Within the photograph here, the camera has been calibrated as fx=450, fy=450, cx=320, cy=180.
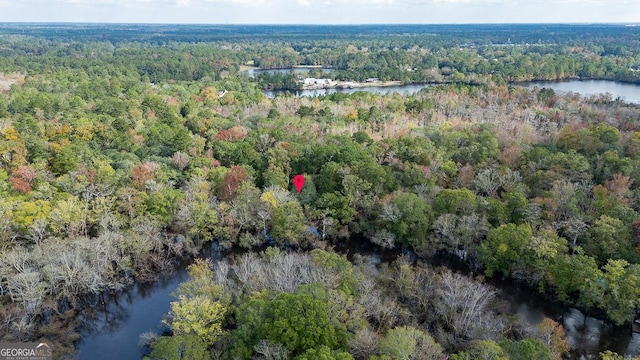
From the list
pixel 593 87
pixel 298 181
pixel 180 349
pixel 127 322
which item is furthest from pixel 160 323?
pixel 593 87

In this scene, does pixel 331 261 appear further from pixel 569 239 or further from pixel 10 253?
pixel 10 253

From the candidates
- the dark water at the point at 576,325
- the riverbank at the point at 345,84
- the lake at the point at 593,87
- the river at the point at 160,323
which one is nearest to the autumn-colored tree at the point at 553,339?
the dark water at the point at 576,325

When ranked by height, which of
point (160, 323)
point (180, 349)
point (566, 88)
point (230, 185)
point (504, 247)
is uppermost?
point (566, 88)

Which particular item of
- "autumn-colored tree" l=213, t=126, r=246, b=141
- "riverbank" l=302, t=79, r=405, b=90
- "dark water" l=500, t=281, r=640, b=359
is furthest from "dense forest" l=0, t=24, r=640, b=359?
"riverbank" l=302, t=79, r=405, b=90

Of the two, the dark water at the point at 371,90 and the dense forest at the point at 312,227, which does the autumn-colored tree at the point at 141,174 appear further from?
the dark water at the point at 371,90

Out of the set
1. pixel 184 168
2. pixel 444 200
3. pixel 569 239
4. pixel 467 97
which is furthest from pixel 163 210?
pixel 467 97

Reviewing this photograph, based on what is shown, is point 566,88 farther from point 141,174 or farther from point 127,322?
point 127,322
